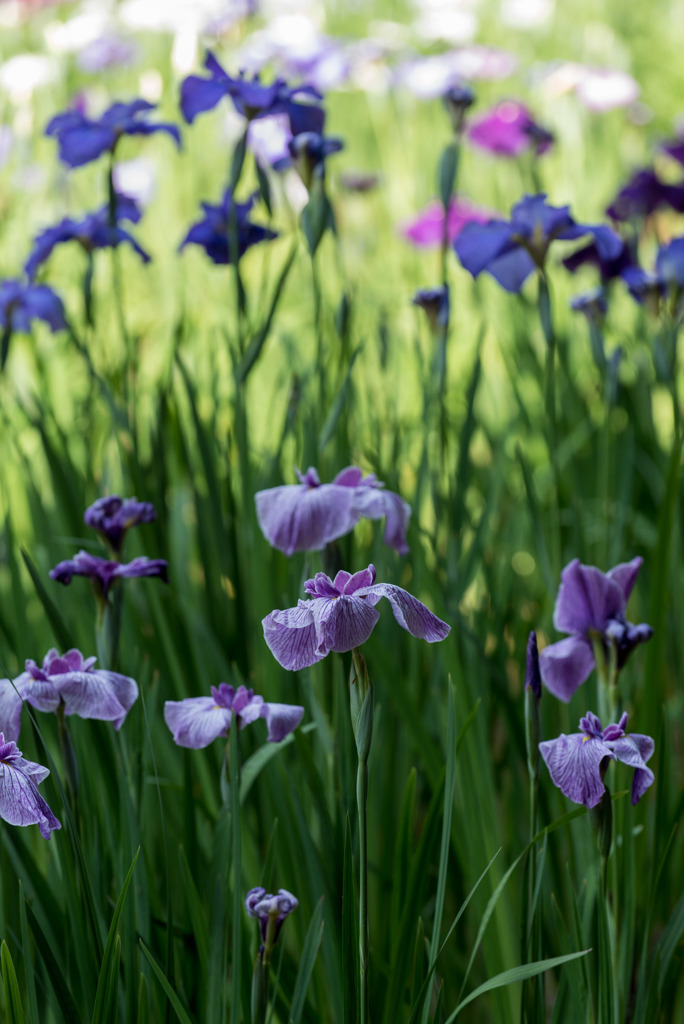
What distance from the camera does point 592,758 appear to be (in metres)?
0.55

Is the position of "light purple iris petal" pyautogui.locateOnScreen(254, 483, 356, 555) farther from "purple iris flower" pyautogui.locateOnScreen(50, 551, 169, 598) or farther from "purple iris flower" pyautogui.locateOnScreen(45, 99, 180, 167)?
"purple iris flower" pyautogui.locateOnScreen(45, 99, 180, 167)

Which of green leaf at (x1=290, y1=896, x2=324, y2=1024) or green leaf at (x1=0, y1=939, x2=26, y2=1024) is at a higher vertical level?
green leaf at (x1=0, y1=939, x2=26, y2=1024)

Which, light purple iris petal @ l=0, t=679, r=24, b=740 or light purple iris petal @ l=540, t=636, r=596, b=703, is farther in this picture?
light purple iris petal @ l=540, t=636, r=596, b=703

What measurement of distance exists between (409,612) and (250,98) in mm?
835

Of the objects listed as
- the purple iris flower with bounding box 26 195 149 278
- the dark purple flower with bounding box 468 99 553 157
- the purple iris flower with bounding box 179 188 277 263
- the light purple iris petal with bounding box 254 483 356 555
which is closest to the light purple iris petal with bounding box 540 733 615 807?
the light purple iris petal with bounding box 254 483 356 555

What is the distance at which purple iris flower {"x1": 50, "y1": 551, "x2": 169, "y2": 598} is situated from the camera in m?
A: 0.68

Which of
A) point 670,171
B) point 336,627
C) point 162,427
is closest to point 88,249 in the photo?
point 162,427

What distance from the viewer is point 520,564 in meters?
1.73

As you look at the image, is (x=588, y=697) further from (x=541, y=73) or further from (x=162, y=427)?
(x=541, y=73)

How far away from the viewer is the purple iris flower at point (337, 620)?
46 centimetres

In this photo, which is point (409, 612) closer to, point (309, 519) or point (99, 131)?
point (309, 519)

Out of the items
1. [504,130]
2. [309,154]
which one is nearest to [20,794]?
[309,154]

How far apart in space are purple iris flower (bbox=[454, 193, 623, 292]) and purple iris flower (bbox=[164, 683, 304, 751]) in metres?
0.64

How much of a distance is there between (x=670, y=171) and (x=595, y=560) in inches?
120
